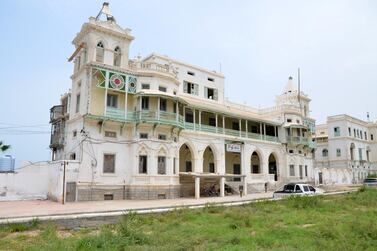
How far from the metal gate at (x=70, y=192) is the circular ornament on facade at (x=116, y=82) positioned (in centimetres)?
784

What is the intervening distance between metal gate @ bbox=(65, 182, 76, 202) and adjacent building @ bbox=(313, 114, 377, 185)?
1645 inches

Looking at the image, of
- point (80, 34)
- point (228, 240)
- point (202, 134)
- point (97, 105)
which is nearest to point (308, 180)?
point (202, 134)

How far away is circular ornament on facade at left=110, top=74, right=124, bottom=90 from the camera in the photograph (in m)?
24.7

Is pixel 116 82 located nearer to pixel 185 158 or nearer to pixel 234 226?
pixel 185 158

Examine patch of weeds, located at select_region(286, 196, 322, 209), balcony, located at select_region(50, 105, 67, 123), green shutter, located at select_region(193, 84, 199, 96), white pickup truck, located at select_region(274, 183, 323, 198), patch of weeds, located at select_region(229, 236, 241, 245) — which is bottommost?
patch of weeds, located at select_region(229, 236, 241, 245)

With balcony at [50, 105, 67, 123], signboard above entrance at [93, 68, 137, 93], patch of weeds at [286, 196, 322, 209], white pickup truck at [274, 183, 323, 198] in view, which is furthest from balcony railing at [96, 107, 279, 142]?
patch of weeds at [286, 196, 322, 209]

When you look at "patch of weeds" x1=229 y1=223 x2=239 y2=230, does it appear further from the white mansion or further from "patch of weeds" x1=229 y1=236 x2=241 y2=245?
the white mansion


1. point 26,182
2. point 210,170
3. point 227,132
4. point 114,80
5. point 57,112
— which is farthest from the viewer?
point 210,170

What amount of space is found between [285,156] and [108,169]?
22.9 metres

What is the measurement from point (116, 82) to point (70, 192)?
883 cm

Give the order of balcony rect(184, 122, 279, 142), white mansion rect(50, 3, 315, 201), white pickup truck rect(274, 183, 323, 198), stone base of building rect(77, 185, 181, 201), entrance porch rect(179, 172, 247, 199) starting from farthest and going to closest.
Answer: balcony rect(184, 122, 279, 142), entrance porch rect(179, 172, 247, 199), white mansion rect(50, 3, 315, 201), stone base of building rect(77, 185, 181, 201), white pickup truck rect(274, 183, 323, 198)

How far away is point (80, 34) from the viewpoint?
2688 cm

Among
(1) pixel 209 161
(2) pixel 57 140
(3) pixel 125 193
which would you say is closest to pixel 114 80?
(2) pixel 57 140

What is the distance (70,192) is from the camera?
2245cm
